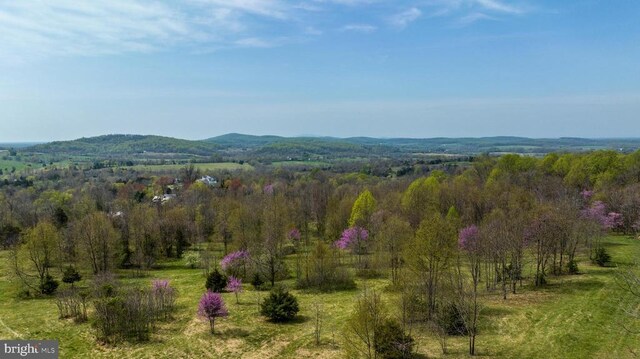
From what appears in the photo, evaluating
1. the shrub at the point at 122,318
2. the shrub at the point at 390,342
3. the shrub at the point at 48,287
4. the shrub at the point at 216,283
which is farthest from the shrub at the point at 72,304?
the shrub at the point at 390,342

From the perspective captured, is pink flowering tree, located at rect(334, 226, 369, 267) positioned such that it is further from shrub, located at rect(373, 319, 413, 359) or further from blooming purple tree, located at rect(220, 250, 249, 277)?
shrub, located at rect(373, 319, 413, 359)

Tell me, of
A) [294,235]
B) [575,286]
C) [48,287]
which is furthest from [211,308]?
[294,235]

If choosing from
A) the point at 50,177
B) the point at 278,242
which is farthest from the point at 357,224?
the point at 50,177

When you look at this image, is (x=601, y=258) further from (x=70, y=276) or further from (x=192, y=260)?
(x=70, y=276)

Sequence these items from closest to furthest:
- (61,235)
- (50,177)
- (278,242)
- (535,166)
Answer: (278,242) < (61,235) < (535,166) < (50,177)

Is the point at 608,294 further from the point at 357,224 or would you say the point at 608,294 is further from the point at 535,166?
the point at 535,166

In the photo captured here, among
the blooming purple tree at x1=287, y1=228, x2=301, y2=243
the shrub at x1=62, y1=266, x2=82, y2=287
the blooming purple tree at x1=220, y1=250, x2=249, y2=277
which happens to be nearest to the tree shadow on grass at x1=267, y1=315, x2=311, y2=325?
the blooming purple tree at x1=220, y1=250, x2=249, y2=277

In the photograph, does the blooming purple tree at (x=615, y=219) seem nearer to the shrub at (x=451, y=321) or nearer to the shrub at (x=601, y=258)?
the shrub at (x=601, y=258)
